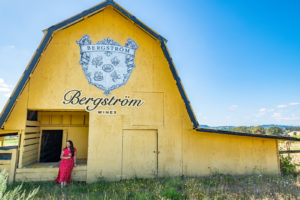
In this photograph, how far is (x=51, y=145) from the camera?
10.7m

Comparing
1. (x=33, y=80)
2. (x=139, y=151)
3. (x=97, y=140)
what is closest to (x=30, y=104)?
(x=33, y=80)

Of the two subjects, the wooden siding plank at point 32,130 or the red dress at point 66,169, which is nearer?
the red dress at point 66,169

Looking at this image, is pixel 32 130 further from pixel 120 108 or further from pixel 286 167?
pixel 286 167

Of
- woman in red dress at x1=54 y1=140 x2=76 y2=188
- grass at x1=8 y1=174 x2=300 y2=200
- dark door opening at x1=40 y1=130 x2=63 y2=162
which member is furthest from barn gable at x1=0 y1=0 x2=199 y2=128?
dark door opening at x1=40 y1=130 x2=63 y2=162

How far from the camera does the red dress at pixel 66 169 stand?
7.50 metres

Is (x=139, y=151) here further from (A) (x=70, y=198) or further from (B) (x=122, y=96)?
(A) (x=70, y=198)

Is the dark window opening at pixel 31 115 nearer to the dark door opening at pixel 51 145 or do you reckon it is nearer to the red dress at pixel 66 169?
the dark door opening at pixel 51 145

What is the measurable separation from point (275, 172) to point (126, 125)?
7.80m

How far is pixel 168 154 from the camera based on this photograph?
839cm

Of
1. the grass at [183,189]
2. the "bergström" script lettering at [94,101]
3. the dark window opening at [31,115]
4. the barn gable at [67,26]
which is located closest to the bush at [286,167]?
the grass at [183,189]

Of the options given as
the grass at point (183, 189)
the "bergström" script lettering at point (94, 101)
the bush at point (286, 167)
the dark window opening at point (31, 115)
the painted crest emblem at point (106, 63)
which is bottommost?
the grass at point (183, 189)

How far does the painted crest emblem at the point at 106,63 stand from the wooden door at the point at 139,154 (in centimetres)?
245

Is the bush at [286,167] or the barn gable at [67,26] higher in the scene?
the barn gable at [67,26]

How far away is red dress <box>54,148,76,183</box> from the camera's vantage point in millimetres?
7496
